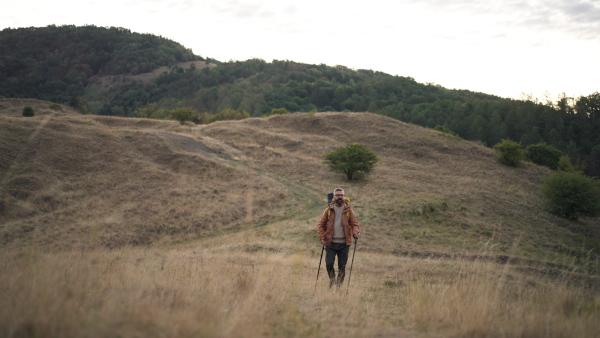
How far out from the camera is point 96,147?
91.9 ft

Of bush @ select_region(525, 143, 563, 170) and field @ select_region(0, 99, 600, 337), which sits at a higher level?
bush @ select_region(525, 143, 563, 170)

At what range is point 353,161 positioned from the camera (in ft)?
97.2

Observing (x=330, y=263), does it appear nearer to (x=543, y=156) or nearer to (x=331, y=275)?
(x=331, y=275)

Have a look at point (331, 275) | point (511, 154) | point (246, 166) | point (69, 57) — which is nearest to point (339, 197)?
Result: point (331, 275)

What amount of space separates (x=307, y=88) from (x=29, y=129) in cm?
9705

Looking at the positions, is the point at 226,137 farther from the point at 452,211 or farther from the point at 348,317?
the point at 348,317

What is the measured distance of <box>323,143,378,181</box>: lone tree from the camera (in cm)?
2948

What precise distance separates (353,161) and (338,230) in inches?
882

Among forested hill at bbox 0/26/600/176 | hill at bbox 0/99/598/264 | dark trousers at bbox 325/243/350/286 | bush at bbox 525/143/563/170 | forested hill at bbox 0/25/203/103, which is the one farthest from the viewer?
forested hill at bbox 0/25/203/103

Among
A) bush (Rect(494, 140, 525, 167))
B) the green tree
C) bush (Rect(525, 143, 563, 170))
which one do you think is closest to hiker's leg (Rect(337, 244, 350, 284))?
bush (Rect(494, 140, 525, 167))

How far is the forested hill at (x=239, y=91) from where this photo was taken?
263 ft

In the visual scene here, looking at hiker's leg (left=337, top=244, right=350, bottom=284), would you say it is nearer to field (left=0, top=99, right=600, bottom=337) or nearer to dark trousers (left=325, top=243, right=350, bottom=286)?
dark trousers (left=325, top=243, right=350, bottom=286)

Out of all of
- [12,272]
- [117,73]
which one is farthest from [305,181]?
[117,73]

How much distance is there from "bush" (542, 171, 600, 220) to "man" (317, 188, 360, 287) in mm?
24756
